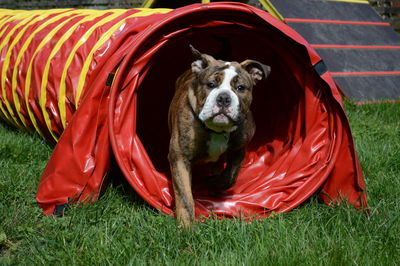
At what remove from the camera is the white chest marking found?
4258 millimetres

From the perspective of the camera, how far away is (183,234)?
138 inches

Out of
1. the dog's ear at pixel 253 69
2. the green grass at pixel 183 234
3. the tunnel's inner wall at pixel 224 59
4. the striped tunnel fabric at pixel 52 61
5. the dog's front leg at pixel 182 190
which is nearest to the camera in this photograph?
the green grass at pixel 183 234

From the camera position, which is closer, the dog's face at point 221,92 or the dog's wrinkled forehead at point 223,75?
the dog's face at point 221,92

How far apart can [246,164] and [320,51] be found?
3039mm

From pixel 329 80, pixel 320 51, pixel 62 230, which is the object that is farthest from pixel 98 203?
pixel 320 51

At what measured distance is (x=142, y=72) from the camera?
4.43 m

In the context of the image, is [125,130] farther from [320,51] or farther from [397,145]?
[320,51]

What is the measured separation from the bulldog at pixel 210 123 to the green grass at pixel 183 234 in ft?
1.16

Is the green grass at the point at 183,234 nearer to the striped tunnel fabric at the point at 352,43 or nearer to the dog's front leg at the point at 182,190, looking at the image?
the dog's front leg at the point at 182,190

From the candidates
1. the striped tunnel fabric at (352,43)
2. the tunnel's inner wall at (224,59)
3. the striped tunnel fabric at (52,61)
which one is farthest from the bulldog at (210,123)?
the striped tunnel fabric at (352,43)

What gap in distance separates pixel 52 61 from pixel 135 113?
1.52 m

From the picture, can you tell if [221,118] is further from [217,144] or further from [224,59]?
[224,59]

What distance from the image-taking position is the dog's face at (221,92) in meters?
3.85

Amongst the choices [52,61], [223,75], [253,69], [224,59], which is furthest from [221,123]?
[52,61]
